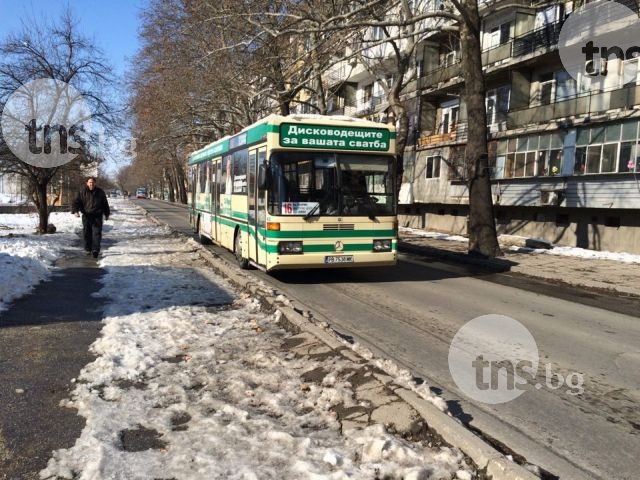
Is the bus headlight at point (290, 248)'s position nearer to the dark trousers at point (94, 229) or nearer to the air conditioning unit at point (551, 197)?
the dark trousers at point (94, 229)

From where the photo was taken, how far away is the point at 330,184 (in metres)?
9.88

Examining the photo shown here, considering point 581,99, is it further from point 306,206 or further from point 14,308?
point 14,308

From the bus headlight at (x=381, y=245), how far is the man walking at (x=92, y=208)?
22.3ft

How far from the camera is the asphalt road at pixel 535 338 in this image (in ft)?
12.7

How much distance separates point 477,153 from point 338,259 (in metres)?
7.91

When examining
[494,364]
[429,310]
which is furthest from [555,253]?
[494,364]

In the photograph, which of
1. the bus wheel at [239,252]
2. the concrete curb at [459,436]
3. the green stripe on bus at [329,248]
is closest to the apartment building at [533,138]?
the green stripe on bus at [329,248]

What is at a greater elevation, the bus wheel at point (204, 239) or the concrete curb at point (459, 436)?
the concrete curb at point (459, 436)

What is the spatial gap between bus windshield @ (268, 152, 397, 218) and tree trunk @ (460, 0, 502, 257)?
6520 mm

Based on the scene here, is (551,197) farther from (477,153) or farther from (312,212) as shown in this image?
(312,212)

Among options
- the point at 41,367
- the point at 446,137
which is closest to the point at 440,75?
the point at 446,137

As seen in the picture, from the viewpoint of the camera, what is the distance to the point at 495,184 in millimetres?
26828

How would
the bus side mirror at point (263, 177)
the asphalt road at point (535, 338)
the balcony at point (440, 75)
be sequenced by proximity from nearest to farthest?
the asphalt road at point (535, 338), the bus side mirror at point (263, 177), the balcony at point (440, 75)

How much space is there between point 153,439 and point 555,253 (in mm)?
17196
